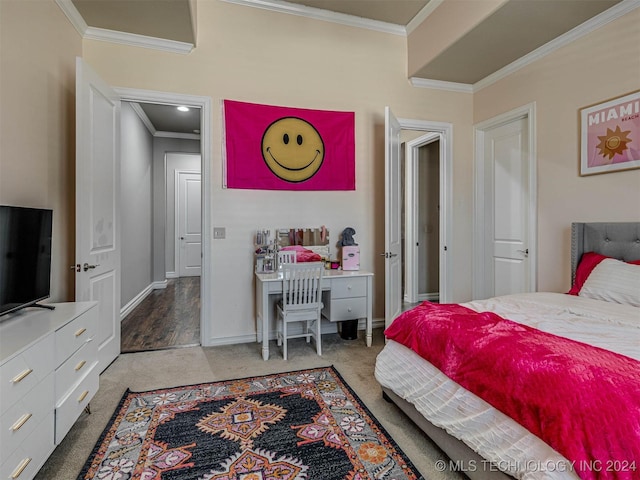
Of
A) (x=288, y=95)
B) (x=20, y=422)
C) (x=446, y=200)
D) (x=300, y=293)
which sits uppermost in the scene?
(x=288, y=95)

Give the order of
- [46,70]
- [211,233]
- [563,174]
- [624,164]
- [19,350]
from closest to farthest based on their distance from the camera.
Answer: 1. [19,350]
2. [46,70]
3. [624,164]
4. [563,174]
5. [211,233]

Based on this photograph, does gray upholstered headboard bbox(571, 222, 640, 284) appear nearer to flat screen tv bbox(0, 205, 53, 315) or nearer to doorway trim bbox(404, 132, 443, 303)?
doorway trim bbox(404, 132, 443, 303)

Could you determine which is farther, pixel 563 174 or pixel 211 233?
pixel 211 233

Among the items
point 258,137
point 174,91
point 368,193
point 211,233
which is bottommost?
point 211,233

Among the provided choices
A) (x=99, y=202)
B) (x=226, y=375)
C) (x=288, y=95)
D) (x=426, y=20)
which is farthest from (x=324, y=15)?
(x=226, y=375)

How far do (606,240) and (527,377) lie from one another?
6.64ft

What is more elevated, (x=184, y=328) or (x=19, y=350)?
(x=19, y=350)

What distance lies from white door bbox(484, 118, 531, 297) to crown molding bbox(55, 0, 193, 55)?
3.33 meters

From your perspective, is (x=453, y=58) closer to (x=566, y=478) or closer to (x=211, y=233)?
(x=211, y=233)

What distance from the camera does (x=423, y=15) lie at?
339cm

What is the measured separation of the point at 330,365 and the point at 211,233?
1.62 meters

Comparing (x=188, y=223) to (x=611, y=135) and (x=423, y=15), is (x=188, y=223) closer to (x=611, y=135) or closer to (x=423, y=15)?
(x=423, y=15)

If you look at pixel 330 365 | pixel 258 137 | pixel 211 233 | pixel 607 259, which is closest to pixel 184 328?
pixel 211 233

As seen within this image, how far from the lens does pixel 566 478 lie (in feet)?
3.27
